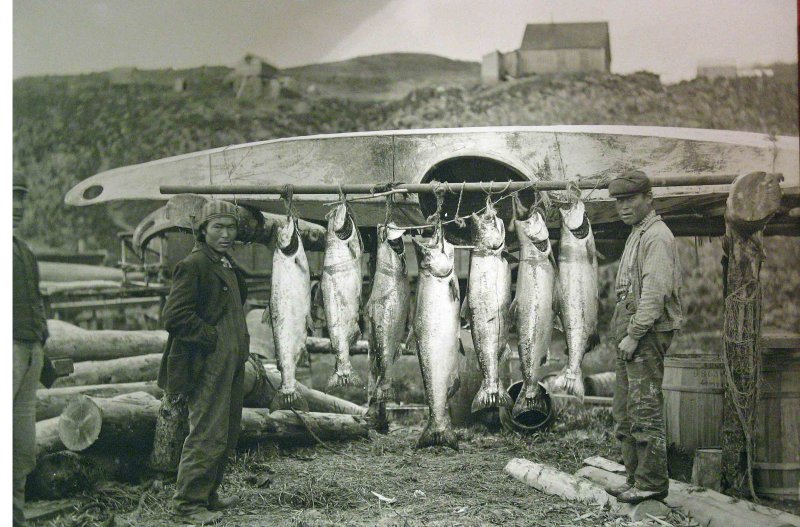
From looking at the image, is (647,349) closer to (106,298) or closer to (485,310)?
(485,310)

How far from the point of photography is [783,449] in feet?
15.3

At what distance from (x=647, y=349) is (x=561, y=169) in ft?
7.19

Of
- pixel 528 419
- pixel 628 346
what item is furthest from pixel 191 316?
pixel 528 419

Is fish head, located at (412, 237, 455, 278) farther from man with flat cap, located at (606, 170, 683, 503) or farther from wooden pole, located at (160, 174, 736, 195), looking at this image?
man with flat cap, located at (606, 170, 683, 503)

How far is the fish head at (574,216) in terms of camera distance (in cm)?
444

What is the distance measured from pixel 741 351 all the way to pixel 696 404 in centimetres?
82

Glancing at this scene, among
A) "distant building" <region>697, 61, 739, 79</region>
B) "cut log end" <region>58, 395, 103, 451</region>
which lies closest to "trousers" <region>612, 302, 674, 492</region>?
"distant building" <region>697, 61, 739, 79</region>

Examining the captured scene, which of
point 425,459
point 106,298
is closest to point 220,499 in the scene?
point 425,459

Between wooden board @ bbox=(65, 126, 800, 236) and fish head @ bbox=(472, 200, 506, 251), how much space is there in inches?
47.9

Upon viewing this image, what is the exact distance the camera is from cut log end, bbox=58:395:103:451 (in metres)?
4.66

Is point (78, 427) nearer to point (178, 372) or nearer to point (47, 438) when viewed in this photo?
point (47, 438)

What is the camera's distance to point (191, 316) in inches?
164

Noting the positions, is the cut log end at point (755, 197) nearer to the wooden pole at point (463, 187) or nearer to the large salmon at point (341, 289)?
the wooden pole at point (463, 187)

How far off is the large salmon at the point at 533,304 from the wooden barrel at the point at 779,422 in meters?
1.47
